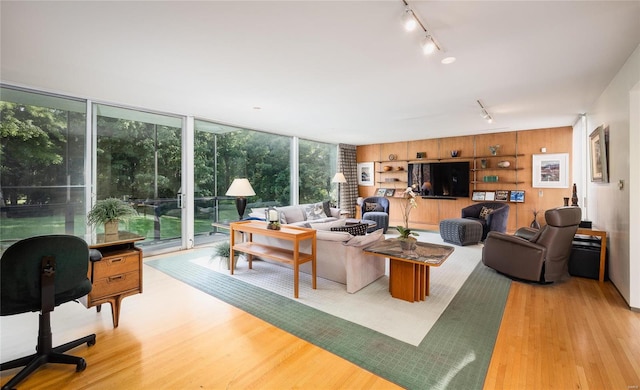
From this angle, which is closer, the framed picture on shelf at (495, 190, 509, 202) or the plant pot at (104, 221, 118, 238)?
the plant pot at (104, 221, 118, 238)

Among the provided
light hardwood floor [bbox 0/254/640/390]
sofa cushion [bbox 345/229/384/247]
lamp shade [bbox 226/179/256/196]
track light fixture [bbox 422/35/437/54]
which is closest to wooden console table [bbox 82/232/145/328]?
light hardwood floor [bbox 0/254/640/390]

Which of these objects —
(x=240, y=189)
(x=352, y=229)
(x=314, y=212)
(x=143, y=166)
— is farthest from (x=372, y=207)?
(x=143, y=166)

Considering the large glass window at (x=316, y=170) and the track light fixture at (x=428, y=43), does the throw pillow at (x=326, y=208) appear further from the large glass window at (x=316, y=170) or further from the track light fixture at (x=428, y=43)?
the track light fixture at (x=428, y=43)

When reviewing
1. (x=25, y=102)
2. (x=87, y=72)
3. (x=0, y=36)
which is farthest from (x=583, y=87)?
(x=25, y=102)

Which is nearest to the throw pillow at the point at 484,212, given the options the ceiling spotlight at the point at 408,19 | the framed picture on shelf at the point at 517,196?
the framed picture on shelf at the point at 517,196

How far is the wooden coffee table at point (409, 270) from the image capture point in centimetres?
296

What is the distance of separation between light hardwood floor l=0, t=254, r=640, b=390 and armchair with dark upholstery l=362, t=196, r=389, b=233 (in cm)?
381

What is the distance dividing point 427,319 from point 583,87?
11.9ft

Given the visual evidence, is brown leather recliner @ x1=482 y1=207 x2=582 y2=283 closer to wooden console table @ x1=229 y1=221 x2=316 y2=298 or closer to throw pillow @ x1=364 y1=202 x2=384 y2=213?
wooden console table @ x1=229 y1=221 x2=316 y2=298

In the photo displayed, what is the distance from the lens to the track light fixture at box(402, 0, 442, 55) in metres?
2.01

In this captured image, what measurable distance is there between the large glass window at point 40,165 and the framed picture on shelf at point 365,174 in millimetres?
7311

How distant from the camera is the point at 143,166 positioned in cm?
491

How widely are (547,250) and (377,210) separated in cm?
430

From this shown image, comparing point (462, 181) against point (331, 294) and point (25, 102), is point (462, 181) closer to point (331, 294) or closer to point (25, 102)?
point (331, 294)
